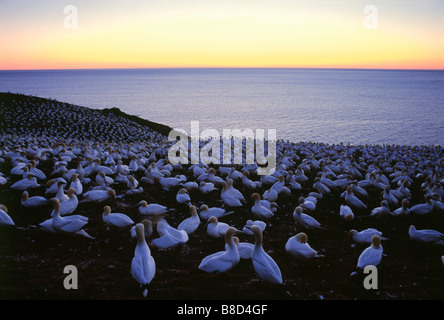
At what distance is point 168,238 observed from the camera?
658 cm

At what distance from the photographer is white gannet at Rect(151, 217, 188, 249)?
657cm

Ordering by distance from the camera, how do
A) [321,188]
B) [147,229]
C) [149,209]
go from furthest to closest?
1. [321,188]
2. [149,209]
3. [147,229]

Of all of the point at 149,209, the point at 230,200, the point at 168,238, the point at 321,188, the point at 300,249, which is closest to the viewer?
the point at 300,249

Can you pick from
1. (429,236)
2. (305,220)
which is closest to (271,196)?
(305,220)

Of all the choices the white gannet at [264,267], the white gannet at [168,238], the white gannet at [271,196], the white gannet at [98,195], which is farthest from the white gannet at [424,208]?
the white gannet at [98,195]

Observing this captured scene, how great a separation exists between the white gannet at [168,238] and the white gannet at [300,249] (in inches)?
83.6

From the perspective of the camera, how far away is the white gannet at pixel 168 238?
6574 mm

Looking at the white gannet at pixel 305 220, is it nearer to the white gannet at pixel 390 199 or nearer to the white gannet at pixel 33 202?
the white gannet at pixel 390 199

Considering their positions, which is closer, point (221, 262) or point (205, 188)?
point (221, 262)

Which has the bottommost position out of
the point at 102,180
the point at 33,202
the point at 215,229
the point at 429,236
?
the point at 429,236

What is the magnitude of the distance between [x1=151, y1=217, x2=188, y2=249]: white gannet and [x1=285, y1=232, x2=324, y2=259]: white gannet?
212cm

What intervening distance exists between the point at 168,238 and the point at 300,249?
8.58ft

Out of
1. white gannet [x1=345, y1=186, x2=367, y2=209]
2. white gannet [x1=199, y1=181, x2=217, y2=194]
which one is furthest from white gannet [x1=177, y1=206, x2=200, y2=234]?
white gannet [x1=345, y1=186, x2=367, y2=209]

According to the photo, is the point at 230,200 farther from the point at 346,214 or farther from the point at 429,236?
the point at 429,236
